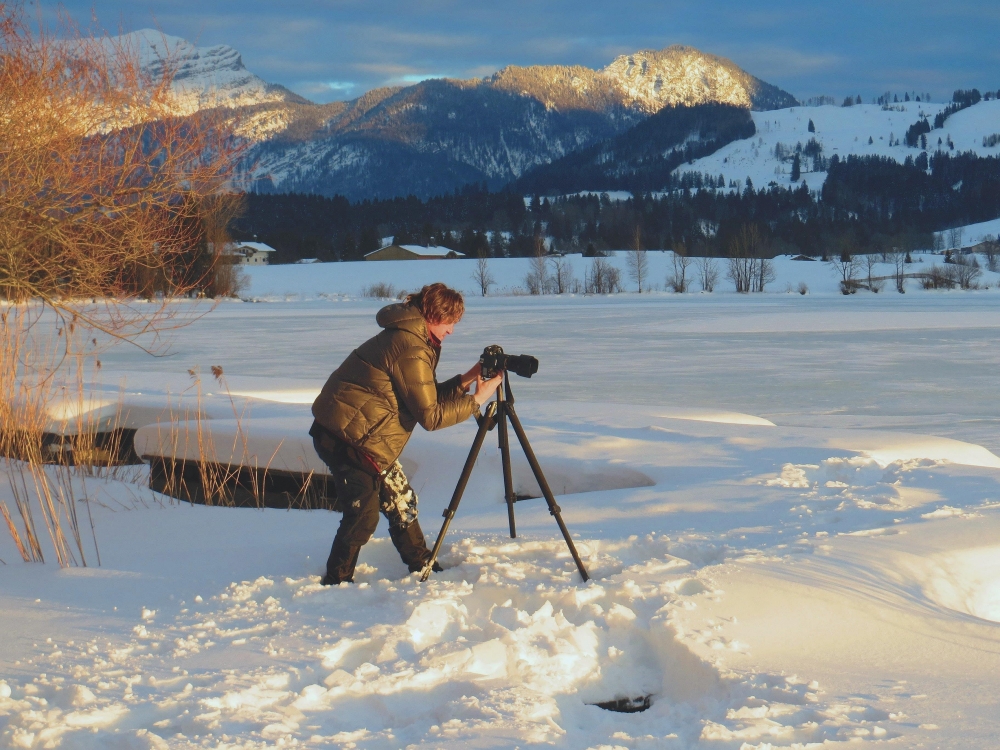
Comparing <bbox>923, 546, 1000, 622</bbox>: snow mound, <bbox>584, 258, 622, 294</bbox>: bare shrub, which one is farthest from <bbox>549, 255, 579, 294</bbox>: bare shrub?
<bbox>923, 546, 1000, 622</bbox>: snow mound

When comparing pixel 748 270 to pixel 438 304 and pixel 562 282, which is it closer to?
pixel 562 282

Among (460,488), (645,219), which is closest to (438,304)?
(460,488)

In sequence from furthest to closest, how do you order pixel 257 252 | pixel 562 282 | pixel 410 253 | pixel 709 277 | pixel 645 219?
pixel 645 219, pixel 257 252, pixel 410 253, pixel 709 277, pixel 562 282

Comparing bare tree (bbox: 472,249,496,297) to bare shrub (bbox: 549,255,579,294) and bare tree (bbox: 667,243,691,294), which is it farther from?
bare tree (bbox: 667,243,691,294)

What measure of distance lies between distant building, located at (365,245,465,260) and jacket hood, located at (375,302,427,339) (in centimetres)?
8401

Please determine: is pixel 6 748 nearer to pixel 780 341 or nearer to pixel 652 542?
pixel 652 542

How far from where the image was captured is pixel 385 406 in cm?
375

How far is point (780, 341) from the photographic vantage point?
19.4 metres

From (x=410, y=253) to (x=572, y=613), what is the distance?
86618mm

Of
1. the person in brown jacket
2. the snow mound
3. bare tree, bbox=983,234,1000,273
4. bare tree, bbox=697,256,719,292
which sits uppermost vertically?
bare tree, bbox=983,234,1000,273

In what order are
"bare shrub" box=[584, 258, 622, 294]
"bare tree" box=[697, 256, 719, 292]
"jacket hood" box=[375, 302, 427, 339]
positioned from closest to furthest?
"jacket hood" box=[375, 302, 427, 339] < "bare shrub" box=[584, 258, 622, 294] < "bare tree" box=[697, 256, 719, 292]

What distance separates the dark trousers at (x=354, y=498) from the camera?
383 cm

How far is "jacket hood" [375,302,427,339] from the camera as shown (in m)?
3.59

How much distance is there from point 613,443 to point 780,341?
1340cm
